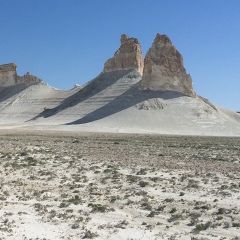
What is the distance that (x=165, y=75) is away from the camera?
301 ft

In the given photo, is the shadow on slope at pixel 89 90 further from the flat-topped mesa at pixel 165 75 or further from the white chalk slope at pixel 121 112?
the flat-topped mesa at pixel 165 75

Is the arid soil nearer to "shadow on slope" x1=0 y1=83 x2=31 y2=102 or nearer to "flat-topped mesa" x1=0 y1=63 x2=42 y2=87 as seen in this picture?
"shadow on slope" x1=0 y1=83 x2=31 y2=102

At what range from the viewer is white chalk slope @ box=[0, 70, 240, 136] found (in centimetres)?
7909

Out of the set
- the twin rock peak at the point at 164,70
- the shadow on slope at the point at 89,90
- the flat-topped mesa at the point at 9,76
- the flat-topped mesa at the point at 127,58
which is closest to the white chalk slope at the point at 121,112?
the shadow on slope at the point at 89,90

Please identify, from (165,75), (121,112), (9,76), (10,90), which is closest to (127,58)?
(165,75)

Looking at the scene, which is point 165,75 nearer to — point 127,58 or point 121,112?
point 121,112

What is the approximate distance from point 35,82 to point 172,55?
168 feet

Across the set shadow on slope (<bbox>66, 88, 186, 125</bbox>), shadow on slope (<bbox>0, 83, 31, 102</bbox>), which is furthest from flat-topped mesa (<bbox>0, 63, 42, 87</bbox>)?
shadow on slope (<bbox>66, 88, 186, 125</bbox>)

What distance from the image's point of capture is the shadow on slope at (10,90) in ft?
410

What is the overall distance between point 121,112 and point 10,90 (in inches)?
2272

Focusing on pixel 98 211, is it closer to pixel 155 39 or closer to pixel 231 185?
pixel 231 185

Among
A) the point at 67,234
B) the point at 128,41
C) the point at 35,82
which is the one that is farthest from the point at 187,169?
the point at 35,82

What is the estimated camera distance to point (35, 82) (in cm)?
12594

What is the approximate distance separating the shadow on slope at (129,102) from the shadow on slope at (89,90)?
1046cm
